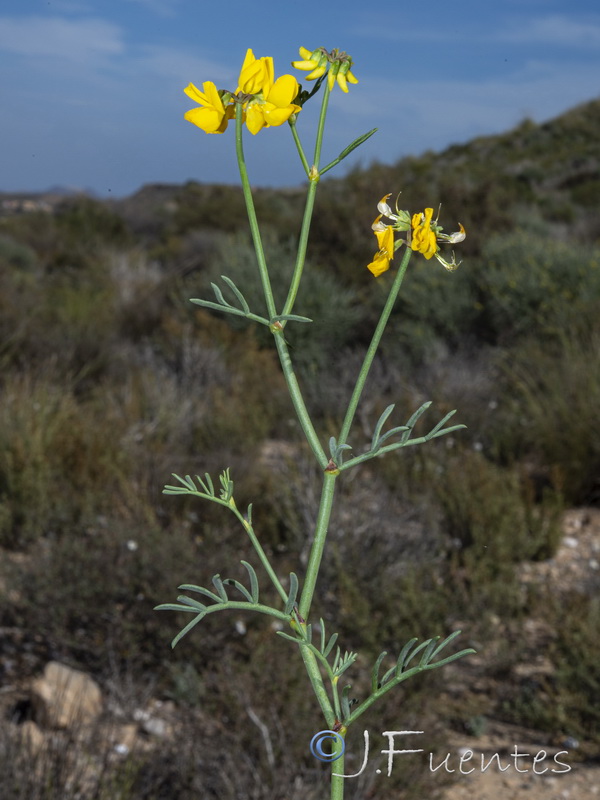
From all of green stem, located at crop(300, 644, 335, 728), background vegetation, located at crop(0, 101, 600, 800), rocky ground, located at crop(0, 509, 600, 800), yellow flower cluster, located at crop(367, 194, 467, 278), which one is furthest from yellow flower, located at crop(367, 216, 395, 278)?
rocky ground, located at crop(0, 509, 600, 800)

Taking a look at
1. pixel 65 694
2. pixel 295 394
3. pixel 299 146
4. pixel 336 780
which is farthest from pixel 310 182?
pixel 65 694

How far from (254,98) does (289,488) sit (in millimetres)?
3495

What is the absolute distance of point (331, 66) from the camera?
2.01ft

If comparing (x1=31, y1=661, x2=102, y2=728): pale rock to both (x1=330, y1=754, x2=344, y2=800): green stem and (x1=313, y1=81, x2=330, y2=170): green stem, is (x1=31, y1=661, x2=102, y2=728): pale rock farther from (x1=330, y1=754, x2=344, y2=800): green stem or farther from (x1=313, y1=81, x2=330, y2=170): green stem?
(x1=313, y1=81, x2=330, y2=170): green stem

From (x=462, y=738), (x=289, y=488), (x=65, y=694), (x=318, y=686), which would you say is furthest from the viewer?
(x=289, y=488)

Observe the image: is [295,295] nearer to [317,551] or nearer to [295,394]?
[295,394]

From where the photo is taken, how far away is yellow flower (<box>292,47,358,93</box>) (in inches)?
24.1

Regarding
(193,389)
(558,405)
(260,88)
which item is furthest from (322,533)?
(193,389)

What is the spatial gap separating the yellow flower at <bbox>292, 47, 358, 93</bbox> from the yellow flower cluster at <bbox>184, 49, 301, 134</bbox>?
Answer: 0.02 meters

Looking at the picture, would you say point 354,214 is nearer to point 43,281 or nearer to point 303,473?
point 43,281

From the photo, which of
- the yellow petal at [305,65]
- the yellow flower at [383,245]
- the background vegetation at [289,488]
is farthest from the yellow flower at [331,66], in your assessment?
the background vegetation at [289,488]

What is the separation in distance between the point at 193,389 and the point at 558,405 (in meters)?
2.72

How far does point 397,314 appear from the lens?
7.52m

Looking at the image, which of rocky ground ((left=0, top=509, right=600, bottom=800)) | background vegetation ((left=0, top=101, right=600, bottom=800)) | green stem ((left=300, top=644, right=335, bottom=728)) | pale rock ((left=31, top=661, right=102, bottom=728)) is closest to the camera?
green stem ((left=300, top=644, right=335, bottom=728))
